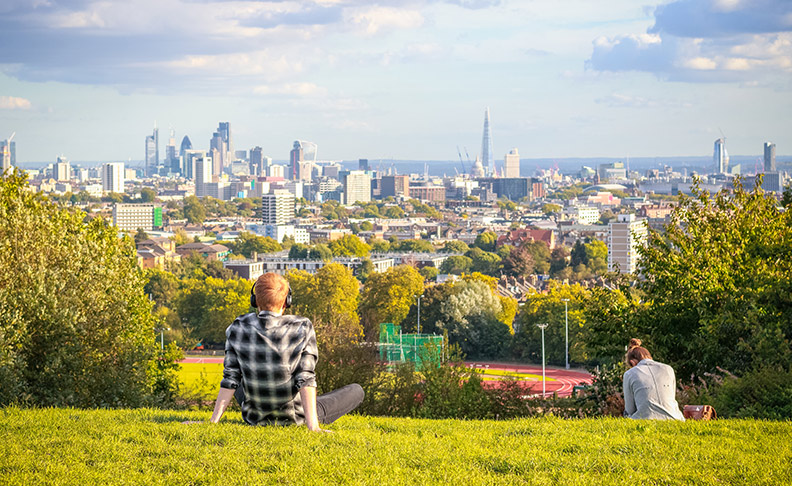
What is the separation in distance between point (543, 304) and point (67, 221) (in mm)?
35024

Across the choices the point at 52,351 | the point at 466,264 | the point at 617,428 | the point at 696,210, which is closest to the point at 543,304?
the point at 696,210

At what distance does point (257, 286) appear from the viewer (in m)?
5.77

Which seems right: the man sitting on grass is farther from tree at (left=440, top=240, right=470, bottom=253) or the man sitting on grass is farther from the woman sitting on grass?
tree at (left=440, top=240, right=470, bottom=253)

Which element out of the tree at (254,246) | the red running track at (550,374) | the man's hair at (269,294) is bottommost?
the red running track at (550,374)

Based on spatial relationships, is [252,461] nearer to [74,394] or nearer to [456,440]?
[456,440]

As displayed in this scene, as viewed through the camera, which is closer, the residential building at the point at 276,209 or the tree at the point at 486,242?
the tree at the point at 486,242

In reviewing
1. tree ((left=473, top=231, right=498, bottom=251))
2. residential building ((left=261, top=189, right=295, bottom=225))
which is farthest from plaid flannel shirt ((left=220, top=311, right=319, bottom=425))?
residential building ((left=261, top=189, right=295, bottom=225))

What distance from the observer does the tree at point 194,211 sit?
185 meters

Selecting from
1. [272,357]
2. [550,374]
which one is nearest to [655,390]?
[272,357]

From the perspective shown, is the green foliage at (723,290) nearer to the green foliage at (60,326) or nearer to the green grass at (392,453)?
the green grass at (392,453)

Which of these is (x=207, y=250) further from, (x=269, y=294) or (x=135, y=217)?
(x=269, y=294)

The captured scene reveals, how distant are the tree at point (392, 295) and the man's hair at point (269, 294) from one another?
44.8 m

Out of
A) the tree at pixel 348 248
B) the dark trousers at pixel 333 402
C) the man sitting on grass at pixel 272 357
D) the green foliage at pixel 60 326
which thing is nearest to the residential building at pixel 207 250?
the tree at pixel 348 248

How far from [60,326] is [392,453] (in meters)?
6.62
